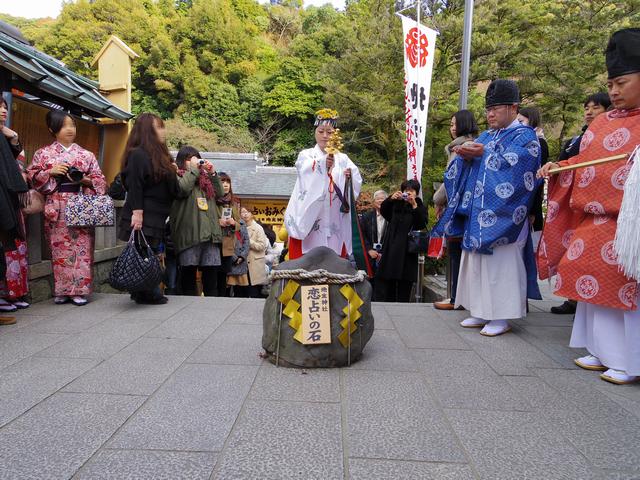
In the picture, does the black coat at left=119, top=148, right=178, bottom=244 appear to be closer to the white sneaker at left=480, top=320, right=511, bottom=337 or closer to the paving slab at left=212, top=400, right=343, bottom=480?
the paving slab at left=212, top=400, right=343, bottom=480

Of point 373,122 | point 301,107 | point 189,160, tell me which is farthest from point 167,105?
point 189,160

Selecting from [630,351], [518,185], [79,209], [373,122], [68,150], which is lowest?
[630,351]

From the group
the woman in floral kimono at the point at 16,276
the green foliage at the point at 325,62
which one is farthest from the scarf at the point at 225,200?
the green foliage at the point at 325,62

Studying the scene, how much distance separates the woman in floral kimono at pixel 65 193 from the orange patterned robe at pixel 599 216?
168 inches

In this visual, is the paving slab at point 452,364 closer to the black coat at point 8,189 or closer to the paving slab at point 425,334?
the paving slab at point 425,334

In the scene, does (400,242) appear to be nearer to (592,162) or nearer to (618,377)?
(592,162)

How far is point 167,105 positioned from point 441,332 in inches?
1284

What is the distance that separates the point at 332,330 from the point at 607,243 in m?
1.78

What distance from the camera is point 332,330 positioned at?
9.31ft

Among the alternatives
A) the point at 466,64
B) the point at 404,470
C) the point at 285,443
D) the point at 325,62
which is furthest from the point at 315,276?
the point at 325,62

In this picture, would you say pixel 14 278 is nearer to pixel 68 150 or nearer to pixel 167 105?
pixel 68 150

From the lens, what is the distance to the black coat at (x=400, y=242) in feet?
19.1

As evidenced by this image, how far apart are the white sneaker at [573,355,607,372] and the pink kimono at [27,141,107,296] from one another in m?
4.38

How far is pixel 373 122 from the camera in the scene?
17062 mm
